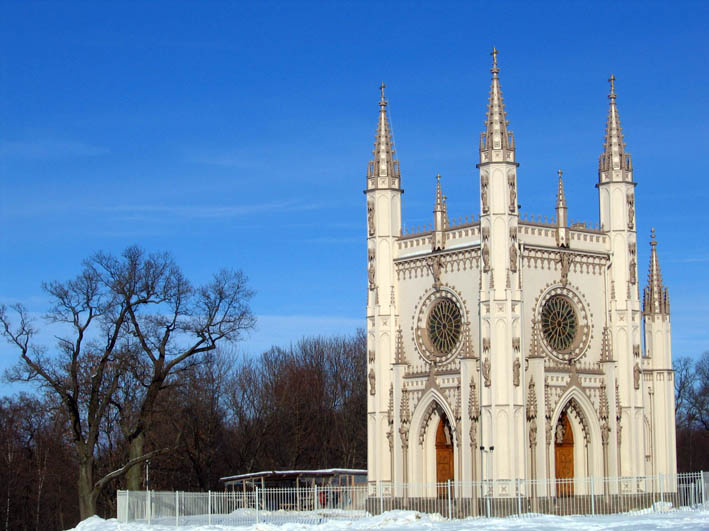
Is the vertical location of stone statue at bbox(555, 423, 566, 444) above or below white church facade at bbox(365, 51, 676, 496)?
below

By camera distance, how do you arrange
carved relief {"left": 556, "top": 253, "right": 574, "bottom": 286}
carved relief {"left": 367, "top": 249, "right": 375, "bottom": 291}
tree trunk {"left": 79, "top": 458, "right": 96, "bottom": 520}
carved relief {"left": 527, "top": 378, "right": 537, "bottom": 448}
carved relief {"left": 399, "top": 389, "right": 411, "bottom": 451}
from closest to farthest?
tree trunk {"left": 79, "top": 458, "right": 96, "bottom": 520}, carved relief {"left": 527, "top": 378, "right": 537, "bottom": 448}, carved relief {"left": 556, "top": 253, "right": 574, "bottom": 286}, carved relief {"left": 399, "top": 389, "right": 411, "bottom": 451}, carved relief {"left": 367, "top": 249, "right": 375, "bottom": 291}

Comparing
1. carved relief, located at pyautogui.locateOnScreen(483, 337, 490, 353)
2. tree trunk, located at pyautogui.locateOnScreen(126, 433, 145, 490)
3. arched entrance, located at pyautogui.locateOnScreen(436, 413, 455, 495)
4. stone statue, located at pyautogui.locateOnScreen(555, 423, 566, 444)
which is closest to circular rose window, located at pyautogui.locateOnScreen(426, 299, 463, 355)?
carved relief, located at pyautogui.locateOnScreen(483, 337, 490, 353)

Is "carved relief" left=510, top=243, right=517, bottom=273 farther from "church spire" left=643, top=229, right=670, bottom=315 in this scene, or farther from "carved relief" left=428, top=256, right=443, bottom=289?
"church spire" left=643, top=229, right=670, bottom=315

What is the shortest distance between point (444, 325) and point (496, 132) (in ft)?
30.6

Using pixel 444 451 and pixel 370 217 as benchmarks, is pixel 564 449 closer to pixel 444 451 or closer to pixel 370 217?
pixel 444 451

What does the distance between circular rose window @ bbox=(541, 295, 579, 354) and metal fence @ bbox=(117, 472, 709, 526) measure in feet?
20.7

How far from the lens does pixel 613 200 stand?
6150cm

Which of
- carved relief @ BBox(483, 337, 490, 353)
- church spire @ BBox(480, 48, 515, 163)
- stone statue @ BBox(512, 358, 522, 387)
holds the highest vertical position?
church spire @ BBox(480, 48, 515, 163)

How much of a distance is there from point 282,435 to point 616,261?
37698 millimetres

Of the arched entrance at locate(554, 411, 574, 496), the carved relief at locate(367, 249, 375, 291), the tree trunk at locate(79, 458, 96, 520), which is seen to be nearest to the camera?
the tree trunk at locate(79, 458, 96, 520)

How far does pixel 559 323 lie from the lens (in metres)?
59.0

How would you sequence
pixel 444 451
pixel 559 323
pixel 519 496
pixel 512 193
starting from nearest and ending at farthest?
1. pixel 519 496
2. pixel 512 193
3. pixel 559 323
4. pixel 444 451

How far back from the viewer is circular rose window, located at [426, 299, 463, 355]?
5888 cm

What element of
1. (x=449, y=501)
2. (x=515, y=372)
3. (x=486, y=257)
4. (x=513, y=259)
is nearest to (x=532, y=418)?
(x=515, y=372)
